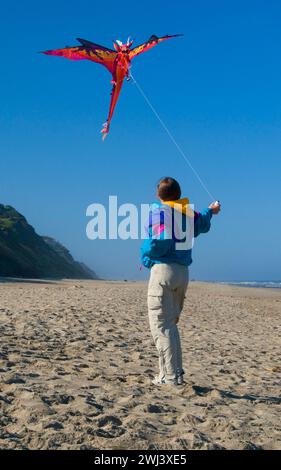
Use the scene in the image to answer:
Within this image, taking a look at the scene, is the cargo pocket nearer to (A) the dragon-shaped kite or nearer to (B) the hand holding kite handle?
(B) the hand holding kite handle

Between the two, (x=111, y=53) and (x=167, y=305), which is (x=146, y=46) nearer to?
(x=111, y=53)

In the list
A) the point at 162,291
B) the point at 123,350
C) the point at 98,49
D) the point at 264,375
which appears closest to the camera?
the point at 162,291

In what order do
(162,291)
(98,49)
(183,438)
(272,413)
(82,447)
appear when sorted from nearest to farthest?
(82,447)
(183,438)
(272,413)
(162,291)
(98,49)

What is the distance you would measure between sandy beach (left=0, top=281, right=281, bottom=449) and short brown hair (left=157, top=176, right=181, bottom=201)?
208 centimetres

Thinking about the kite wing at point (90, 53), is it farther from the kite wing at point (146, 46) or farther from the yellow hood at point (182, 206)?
the yellow hood at point (182, 206)

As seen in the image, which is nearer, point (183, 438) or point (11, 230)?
point (183, 438)

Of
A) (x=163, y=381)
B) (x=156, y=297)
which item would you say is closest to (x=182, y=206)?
(x=156, y=297)

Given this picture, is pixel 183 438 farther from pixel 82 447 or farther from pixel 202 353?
pixel 202 353

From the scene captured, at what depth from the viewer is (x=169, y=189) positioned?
5590 millimetres

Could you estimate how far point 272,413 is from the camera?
16.5 ft

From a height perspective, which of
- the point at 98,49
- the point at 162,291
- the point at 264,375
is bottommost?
the point at 264,375

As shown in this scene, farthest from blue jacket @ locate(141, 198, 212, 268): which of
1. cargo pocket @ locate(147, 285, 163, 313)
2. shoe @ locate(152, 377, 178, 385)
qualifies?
shoe @ locate(152, 377, 178, 385)
